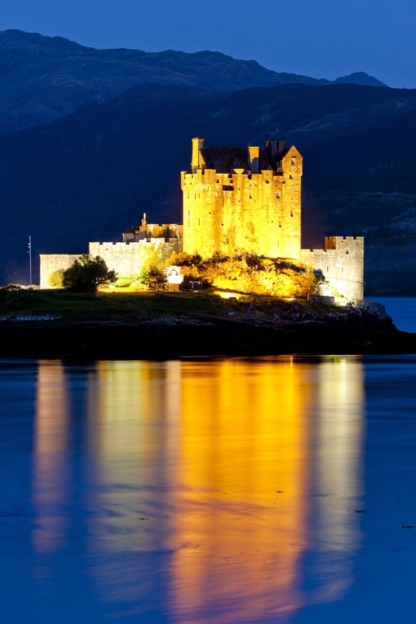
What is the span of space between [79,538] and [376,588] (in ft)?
16.7

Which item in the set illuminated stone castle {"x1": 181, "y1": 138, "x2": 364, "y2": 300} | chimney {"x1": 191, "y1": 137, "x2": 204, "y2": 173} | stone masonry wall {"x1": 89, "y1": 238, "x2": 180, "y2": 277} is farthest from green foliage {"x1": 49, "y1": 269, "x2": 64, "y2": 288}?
chimney {"x1": 191, "y1": 137, "x2": 204, "y2": 173}

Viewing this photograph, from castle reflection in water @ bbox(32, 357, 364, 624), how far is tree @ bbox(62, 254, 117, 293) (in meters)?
27.5

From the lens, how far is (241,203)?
7844 centimetres

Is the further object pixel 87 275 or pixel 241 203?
pixel 241 203

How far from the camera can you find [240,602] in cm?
1761

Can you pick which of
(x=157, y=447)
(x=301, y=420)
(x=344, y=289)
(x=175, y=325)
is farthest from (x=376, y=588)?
(x=344, y=289)

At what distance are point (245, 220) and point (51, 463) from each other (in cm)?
5029

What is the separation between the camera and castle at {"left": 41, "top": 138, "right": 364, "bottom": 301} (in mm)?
78062

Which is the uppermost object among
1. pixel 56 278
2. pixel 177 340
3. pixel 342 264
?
pixel 342 264

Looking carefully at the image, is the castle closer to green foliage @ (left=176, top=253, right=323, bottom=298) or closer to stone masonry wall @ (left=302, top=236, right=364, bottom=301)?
stone masonry wall @ (left=302, top=236, right=364, bottom=301)

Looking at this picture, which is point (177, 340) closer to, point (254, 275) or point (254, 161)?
point (254, 275)

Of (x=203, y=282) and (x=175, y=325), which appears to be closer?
(x=175, y=325)

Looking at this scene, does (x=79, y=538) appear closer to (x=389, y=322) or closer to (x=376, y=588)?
(x=376, y=588)

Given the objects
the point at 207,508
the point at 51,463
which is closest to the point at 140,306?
the point at 51,463
